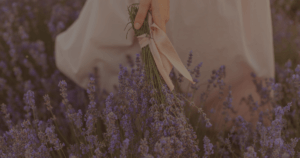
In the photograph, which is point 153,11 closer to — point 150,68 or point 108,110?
point 150,68

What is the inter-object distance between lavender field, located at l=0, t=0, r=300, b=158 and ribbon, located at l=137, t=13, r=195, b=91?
74mm

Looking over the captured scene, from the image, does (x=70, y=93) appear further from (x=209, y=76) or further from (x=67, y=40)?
(x=209, y=76)

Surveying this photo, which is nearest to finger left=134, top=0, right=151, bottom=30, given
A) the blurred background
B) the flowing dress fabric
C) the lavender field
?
the lavender field

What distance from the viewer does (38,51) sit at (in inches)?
70.9

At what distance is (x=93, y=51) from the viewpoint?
4.68 ft

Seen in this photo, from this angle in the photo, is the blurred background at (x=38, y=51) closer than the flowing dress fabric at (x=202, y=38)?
No

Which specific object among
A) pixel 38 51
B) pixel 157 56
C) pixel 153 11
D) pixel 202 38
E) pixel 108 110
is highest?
pixel 202 38

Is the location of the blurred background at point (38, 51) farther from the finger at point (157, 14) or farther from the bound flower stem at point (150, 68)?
the finger at point (157, 14)

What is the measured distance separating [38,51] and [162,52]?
1221 millimetres

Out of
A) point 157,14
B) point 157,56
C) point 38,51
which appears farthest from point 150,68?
point 38,51

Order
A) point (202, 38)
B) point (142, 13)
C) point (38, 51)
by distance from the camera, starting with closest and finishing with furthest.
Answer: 1. point (142, 13)
2. point (202, 38)
3. point (38, 51)

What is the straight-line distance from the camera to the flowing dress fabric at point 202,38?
48.9 inches

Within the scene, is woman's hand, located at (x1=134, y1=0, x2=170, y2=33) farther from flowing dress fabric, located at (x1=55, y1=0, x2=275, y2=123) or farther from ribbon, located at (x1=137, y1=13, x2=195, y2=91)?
flowing dress fabric, located at (x1=55, y1=0, x2=275, y2=123)

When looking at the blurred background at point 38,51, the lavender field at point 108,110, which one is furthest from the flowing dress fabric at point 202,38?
the blurred background at point 38,51
